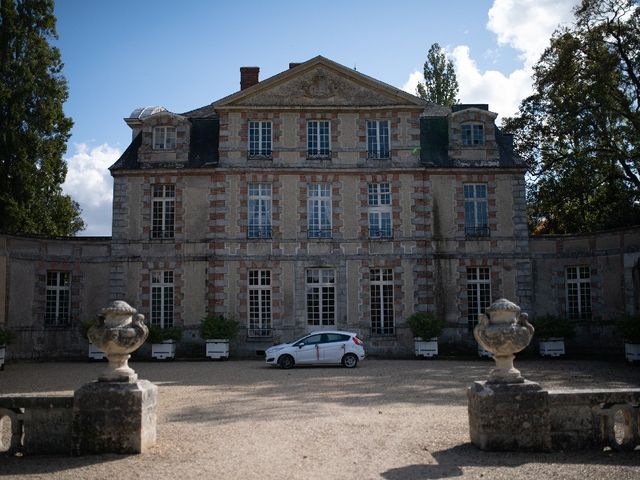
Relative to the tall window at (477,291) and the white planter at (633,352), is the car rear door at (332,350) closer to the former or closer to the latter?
the tall window at (477,291)

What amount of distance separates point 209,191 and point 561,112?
15586mm

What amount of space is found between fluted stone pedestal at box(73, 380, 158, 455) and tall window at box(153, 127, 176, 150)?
18236mm

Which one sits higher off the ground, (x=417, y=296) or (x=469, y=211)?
(x=469, y=211)

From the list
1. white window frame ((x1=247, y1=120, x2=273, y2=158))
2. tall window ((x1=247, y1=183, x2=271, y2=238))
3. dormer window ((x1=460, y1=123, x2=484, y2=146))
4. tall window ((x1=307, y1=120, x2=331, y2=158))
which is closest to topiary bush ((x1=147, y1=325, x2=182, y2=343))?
tall window ((x1=247, y1=183, x2=271, y2=238))

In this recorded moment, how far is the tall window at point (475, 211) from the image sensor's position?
24.1 metres

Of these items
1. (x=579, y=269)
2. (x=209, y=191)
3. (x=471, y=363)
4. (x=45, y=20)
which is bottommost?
(x=471, y=363)

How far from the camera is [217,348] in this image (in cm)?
2203

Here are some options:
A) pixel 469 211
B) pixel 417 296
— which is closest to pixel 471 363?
pixel 417 296

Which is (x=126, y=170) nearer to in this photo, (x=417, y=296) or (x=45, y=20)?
(x=45, y=20)

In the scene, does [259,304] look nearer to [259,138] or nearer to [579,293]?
[259,138]

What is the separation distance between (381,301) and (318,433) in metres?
15.2

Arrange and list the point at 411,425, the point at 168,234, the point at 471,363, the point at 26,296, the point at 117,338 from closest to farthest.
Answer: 1. the point at 117,338
2. the point at 411,425
3. the point at 471,363
4. the point at 26,296
5. the point at 168,234

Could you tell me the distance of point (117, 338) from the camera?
7391 mm

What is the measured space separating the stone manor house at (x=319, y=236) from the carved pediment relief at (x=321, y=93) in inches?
2.2
